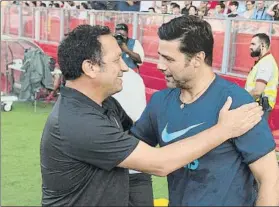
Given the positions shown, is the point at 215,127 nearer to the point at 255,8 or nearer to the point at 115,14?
the point at 255,8

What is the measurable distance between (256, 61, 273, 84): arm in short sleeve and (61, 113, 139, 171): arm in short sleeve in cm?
442

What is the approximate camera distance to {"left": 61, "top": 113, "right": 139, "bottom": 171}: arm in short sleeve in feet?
7.04

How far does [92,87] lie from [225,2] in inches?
346

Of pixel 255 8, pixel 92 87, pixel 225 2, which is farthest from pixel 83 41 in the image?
pixel 225 2

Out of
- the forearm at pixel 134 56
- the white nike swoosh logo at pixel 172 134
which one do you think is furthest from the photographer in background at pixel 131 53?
the white nike swoosh logo at pixel 172 134

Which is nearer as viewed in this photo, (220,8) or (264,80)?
(264,80)

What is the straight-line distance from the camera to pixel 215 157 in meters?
2.17

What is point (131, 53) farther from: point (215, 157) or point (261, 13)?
point (215, 157)

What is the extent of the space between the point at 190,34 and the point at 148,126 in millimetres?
488

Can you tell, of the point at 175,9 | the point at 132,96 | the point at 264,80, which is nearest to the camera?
the point at 132,96

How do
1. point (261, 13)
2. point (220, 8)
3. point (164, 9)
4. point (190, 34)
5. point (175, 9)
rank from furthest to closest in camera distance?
point (164, 9) < point (175, 9) < point (220, 8) < point (261, 13) < point (190, 34)

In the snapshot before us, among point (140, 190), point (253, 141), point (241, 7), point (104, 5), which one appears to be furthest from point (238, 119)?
point (104, 5)

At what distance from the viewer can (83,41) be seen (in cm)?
223

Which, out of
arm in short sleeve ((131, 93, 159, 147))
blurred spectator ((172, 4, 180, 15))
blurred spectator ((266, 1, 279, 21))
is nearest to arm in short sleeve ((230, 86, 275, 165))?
arm in short sleeve ((131, 93, 159, 147))
